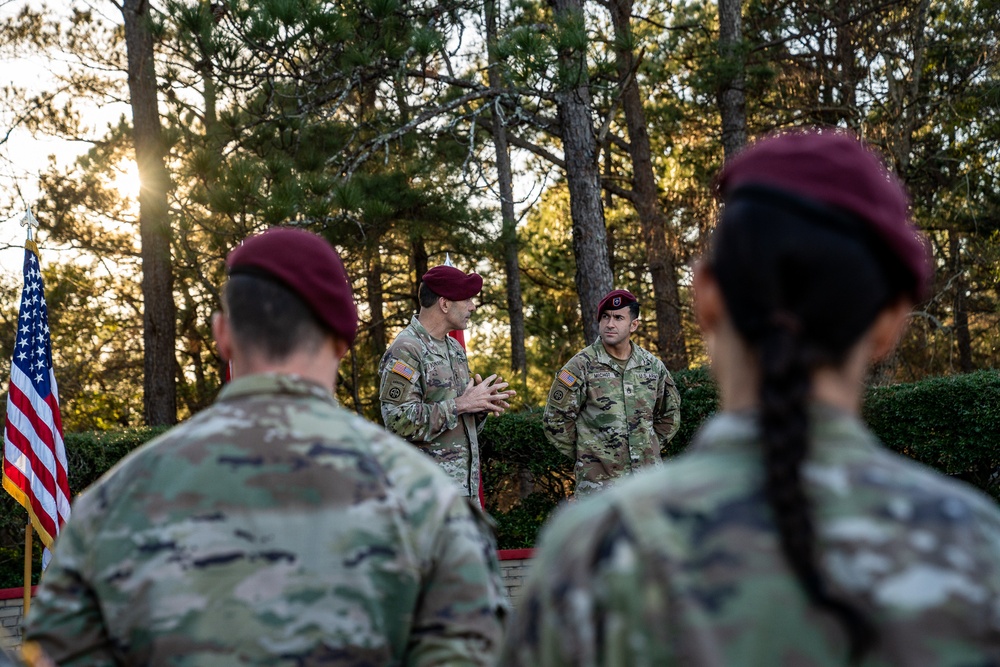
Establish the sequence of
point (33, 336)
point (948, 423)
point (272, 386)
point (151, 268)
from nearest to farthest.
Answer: point (272, 386)
point (33, 336)
point (948, 423)
point (151, 268)

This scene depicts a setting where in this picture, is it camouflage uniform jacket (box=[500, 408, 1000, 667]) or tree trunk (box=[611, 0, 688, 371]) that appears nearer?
camouflage uniform jacket (box=[500, 408, 1000, 667])

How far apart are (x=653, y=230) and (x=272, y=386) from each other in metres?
14.1

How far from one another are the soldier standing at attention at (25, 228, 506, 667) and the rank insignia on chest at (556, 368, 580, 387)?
4.98m

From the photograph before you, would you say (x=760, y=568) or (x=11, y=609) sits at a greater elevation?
(x=760, y=568)

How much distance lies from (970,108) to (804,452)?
16293 millimetres

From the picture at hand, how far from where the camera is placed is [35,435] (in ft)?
22.7

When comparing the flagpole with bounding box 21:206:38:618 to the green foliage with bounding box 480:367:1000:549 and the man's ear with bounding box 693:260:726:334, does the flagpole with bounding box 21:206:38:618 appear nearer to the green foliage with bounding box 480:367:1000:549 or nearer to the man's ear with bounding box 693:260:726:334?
the green foliage with bounding box 480:367:1000:549

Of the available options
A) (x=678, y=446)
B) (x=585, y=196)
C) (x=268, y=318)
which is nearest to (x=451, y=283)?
(x=678, y=446)

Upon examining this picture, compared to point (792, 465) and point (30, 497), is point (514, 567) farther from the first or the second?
point (792, 465)

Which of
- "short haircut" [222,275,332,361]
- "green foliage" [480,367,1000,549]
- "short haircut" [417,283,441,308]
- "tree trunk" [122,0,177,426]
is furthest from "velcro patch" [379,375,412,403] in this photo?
"tree trunk" [122,0,177,426]

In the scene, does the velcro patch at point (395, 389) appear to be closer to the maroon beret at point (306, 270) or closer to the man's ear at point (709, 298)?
the maroon beret at point (306, 270)

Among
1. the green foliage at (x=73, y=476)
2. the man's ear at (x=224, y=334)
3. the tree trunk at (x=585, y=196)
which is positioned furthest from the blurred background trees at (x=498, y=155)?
the man's ear at (x=224, y=334)

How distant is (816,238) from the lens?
1.23m

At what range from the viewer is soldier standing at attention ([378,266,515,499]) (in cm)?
602
